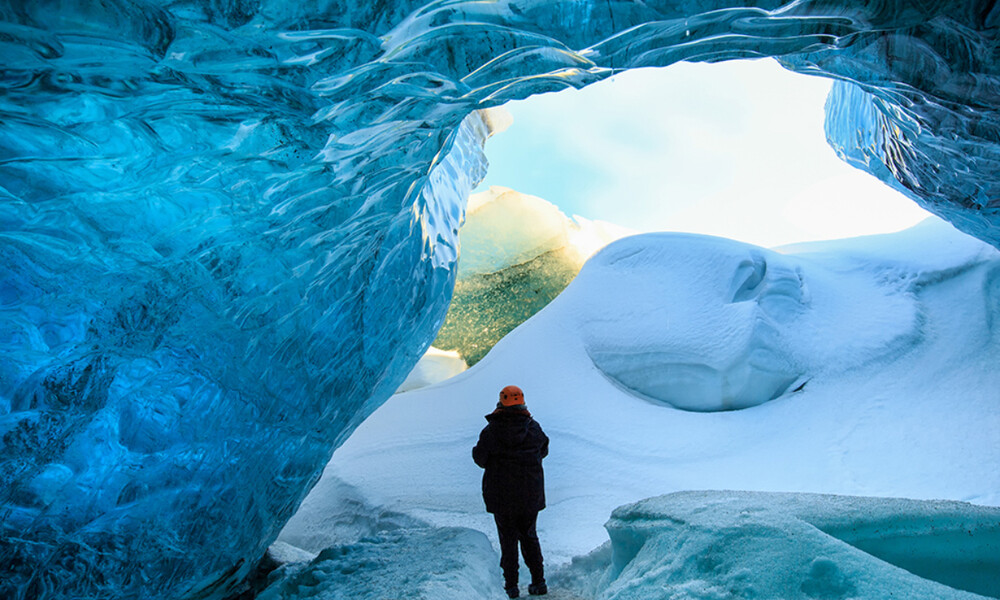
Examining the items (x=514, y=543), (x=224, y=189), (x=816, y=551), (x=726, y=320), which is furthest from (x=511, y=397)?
(x=726, y=320)

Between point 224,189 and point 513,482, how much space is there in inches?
69.0

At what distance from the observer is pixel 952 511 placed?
7.24 feet

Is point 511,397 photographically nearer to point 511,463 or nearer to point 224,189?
point 511,463

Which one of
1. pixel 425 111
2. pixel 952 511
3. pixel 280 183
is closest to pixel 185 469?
pixel 280 183

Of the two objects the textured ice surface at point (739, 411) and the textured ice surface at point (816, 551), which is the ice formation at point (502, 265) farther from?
the textured ice surface at point (816, 551)

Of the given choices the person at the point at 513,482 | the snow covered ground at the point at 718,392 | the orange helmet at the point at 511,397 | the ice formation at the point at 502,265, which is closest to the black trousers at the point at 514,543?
the person at the point at 513,482

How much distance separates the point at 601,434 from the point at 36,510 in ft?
12.9

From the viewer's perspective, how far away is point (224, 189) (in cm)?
208

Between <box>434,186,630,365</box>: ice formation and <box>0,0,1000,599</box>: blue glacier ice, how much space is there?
659 centimetres

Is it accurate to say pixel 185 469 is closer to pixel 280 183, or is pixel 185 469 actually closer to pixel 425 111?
pixel 280 183

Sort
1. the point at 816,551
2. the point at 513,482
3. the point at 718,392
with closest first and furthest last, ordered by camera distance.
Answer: the point at 816,551 → the point at 513,482 → the point at 718,392

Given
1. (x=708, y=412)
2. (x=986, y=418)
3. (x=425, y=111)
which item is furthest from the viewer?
(x=708, y=412)

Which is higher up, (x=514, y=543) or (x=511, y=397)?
(x=511, y=397)

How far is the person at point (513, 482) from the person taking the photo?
111 inches
